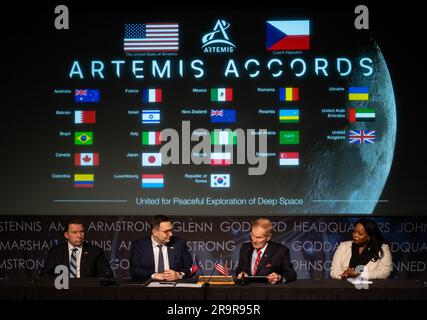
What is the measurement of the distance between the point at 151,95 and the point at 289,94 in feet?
4.51

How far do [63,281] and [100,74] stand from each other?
2556 mm

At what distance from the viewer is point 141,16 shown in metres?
5.59

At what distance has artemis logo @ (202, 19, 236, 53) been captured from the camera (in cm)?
556

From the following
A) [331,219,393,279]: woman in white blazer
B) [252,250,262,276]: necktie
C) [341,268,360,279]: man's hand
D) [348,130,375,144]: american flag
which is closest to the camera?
[341,268,360,279]: man's hand

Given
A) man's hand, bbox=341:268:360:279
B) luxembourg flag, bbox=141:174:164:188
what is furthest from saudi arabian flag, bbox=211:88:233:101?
man's hand, bbox=341:268:360:279

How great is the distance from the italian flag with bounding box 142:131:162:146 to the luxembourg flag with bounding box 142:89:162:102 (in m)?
0.33

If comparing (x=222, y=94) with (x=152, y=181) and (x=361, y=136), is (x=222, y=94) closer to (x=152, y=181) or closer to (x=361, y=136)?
(x=152, y=181)

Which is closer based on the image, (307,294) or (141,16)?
(307,294)

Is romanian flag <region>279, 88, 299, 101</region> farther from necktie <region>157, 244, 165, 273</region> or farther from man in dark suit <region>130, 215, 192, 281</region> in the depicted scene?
necktie <region>157, 244, 165, 273</region>

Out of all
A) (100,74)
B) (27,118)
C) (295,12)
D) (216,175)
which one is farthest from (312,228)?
(27,118)

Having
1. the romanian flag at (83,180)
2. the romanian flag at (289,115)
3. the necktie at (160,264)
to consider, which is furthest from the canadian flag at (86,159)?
the romanian flag at (289,115)

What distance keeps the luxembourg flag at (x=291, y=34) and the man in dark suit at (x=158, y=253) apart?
2.18 m
